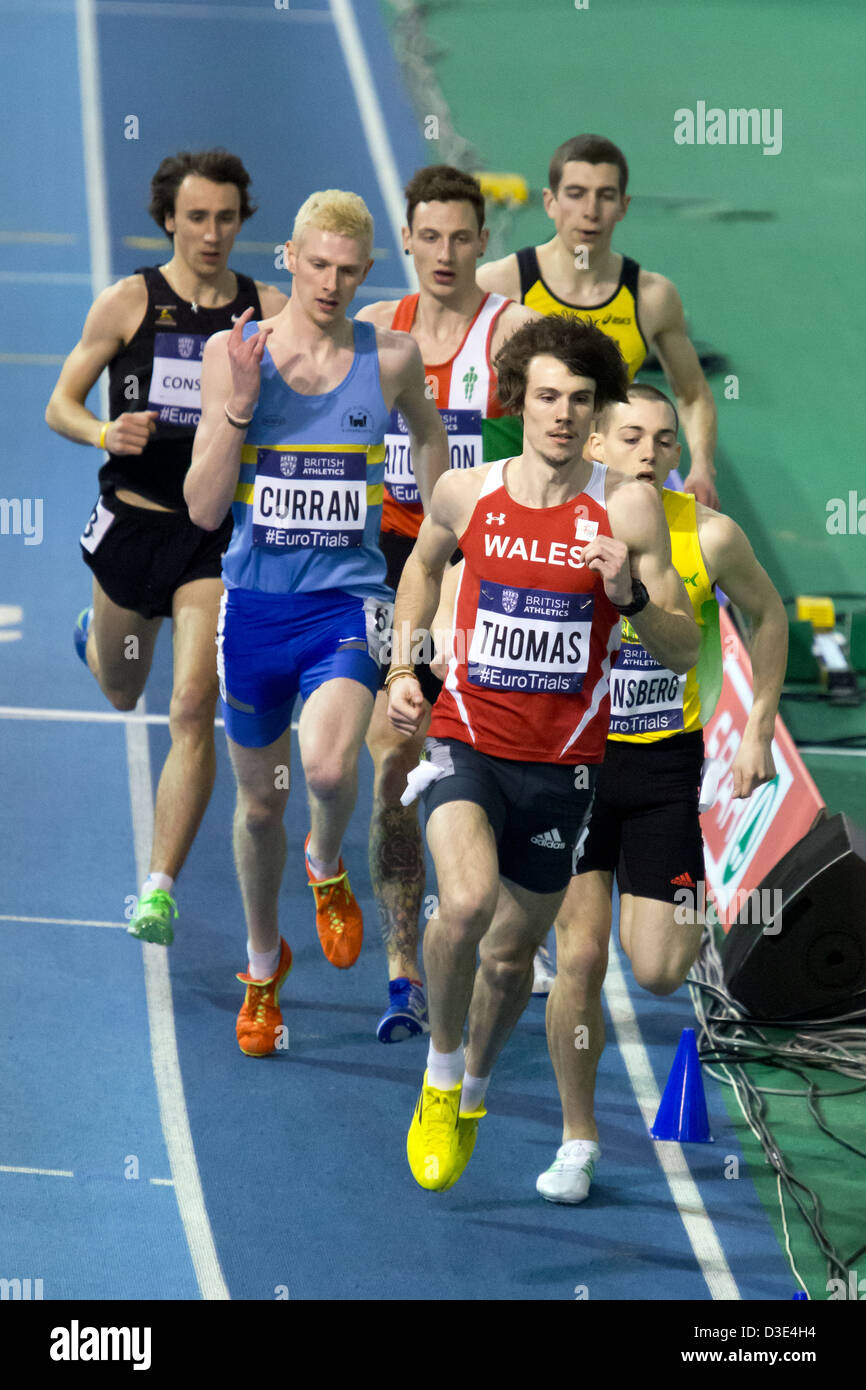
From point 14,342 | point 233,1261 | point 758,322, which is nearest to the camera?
point 233,1261

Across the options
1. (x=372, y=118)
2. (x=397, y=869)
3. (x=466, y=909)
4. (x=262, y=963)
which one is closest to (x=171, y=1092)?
(x=262, y=963)

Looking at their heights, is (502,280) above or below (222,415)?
above

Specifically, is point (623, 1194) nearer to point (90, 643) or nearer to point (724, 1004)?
point (724, 1004)

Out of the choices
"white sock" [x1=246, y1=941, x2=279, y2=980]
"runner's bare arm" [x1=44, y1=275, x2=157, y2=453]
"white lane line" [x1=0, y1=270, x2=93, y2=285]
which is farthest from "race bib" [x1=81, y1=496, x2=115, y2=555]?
"white lane line" [x1=0, y1=270, x2=93, y2=285]

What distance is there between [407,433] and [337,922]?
6.42 feet

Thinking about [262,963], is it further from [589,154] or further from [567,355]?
[589,154]

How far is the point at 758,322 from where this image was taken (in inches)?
639

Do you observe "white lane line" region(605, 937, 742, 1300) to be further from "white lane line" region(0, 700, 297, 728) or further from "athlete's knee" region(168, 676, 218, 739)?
"white lane line" region(0, 700, 297, 728)

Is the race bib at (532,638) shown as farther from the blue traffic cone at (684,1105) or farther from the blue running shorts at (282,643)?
the blue traffic cone at (684,1105)

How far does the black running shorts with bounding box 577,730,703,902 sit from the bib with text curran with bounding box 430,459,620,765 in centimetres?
66

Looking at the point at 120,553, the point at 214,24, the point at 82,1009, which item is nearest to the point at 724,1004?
the point at 82,1009

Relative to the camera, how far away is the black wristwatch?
541cm

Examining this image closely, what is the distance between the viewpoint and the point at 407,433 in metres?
7.64

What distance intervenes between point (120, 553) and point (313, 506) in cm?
140
